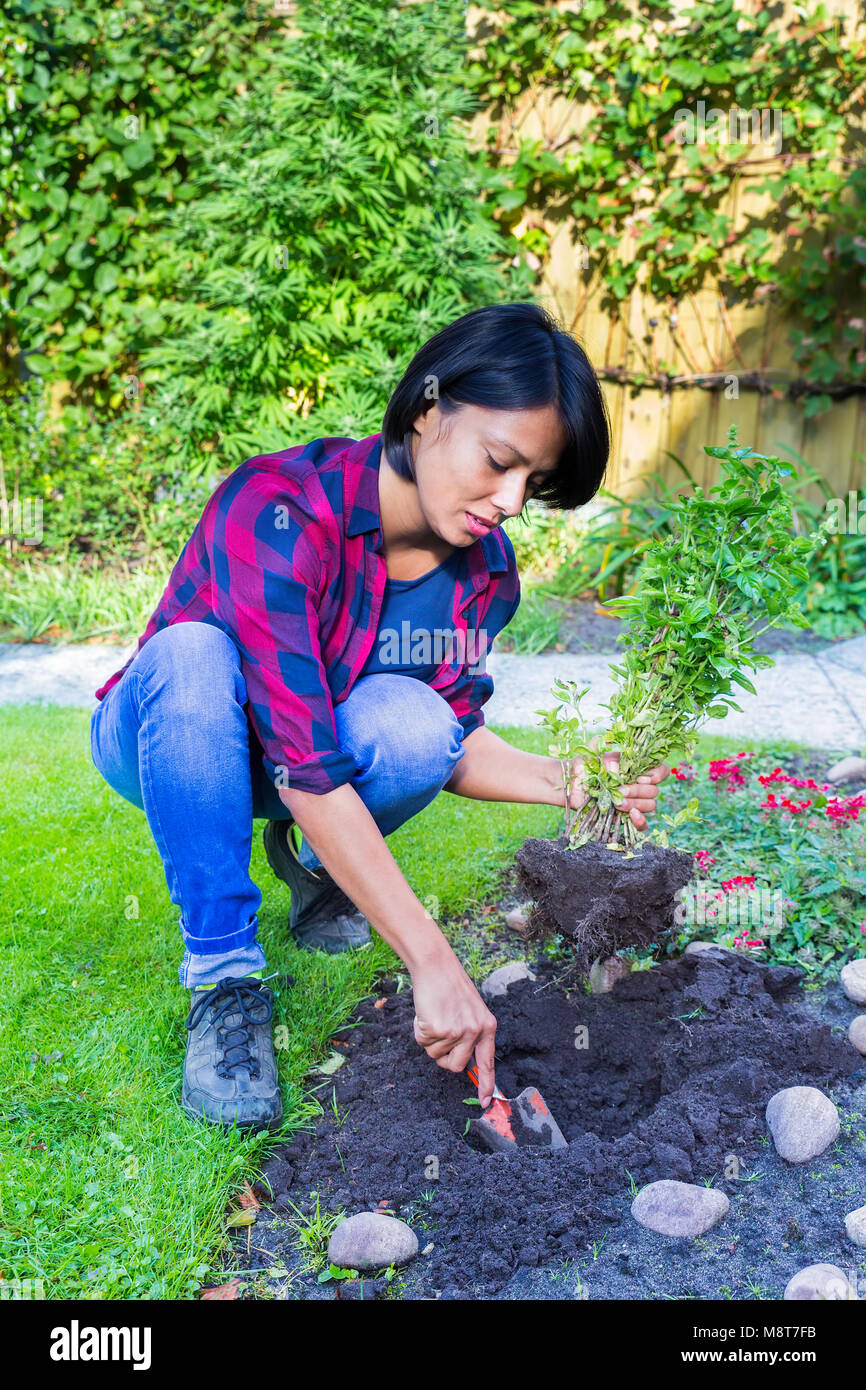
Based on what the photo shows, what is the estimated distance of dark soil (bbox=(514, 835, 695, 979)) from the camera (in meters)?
1.95

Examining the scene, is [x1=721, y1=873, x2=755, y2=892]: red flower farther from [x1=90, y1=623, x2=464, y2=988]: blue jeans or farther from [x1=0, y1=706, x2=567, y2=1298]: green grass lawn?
[x1=90, y1=623, x2=464, y2=988]: blue jeans

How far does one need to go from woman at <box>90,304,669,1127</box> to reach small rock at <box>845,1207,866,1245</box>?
56 centimetres

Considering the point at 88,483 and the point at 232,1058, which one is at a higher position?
the point at 88,483

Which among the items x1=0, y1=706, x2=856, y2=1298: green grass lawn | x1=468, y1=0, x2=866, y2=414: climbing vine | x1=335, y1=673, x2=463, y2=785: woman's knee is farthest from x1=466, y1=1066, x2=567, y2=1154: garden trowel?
x1=468, y1=0, x2=866, y2=414: climbing vine

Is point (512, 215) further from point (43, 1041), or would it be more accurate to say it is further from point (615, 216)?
point (43, 1041)

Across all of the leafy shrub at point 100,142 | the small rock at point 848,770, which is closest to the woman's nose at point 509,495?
the small rock at point 848,770

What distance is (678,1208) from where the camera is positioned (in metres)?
1.61

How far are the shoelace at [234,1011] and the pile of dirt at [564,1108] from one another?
16 cm

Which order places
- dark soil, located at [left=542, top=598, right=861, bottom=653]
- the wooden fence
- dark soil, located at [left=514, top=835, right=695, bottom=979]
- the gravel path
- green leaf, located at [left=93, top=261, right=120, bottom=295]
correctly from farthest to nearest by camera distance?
the wooden fence < green leaf, located at [left=93, top=261, right=120, bottom=295] < dark soil, located at [left=542, top=598, right=861, bottom=653] < the gravel path < dark soil, located at [left=514, top=835, right=695, bottom=979]

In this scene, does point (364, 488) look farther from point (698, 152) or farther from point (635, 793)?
point (698, 152)

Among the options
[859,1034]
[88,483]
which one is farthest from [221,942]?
[88,483]

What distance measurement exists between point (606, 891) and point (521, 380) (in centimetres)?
91

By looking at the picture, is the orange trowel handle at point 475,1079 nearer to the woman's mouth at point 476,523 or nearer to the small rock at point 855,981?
the small rock at point 855,981

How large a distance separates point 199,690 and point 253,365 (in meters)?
3.30
